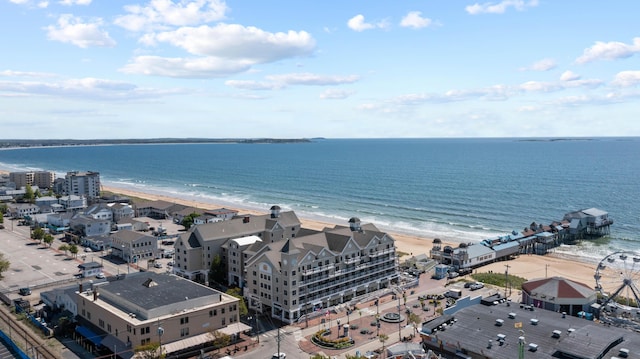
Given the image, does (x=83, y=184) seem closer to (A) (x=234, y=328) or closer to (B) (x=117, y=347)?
(B) (x=117, y=347)

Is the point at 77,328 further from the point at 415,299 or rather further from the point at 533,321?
the point at 533,321

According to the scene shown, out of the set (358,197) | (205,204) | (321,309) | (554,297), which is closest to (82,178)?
(205,204)

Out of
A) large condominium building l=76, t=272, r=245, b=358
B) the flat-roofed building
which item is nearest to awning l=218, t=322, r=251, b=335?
large condominium building l=76, t=272, r=245, b=358

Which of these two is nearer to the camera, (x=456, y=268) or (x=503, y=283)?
(x=503, y=283)

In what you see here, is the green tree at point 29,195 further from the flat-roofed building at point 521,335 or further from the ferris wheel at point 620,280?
the ferris wheel at point 620,280

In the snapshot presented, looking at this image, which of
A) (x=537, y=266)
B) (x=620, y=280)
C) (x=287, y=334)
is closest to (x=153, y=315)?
(x=287, y=334)

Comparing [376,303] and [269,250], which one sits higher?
[269,250]

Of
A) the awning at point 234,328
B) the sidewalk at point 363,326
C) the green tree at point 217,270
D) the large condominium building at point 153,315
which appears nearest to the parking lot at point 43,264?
the green tree at point 217,270
